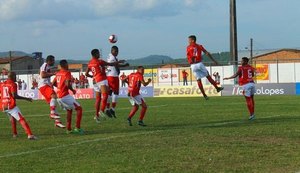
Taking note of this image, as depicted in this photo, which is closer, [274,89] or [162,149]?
[162,149]

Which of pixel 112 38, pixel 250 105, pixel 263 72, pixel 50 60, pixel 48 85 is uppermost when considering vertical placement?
pixel 112 38

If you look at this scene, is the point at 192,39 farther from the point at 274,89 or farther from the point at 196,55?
the point at 274,89

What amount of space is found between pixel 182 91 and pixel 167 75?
43.0 ft

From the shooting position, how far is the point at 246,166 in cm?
860

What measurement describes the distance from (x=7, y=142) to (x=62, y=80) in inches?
100

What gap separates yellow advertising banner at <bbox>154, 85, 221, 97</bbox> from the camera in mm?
44594

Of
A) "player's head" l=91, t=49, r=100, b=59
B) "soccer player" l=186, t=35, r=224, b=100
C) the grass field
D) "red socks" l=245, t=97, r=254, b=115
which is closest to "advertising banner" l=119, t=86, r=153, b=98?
"soccer player" l=186, t=35, r=224, b=100

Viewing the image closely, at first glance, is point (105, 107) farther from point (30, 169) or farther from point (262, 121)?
point (30, 169)

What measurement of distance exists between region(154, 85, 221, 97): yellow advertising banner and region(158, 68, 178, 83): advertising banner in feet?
32.3

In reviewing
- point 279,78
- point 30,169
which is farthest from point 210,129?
point 279,78

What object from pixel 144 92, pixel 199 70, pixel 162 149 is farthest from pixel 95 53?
pixel 144 92

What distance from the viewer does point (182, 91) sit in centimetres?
4678

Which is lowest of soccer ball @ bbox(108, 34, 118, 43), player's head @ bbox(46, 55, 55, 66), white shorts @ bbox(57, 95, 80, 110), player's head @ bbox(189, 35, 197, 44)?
white shorts @ bbox(57, 95, 80, 110)

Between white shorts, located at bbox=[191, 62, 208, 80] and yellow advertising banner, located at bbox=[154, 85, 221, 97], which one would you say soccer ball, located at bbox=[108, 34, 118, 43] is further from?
yellow advertising banner, located at bbox=[154, 85, 221, 97]
